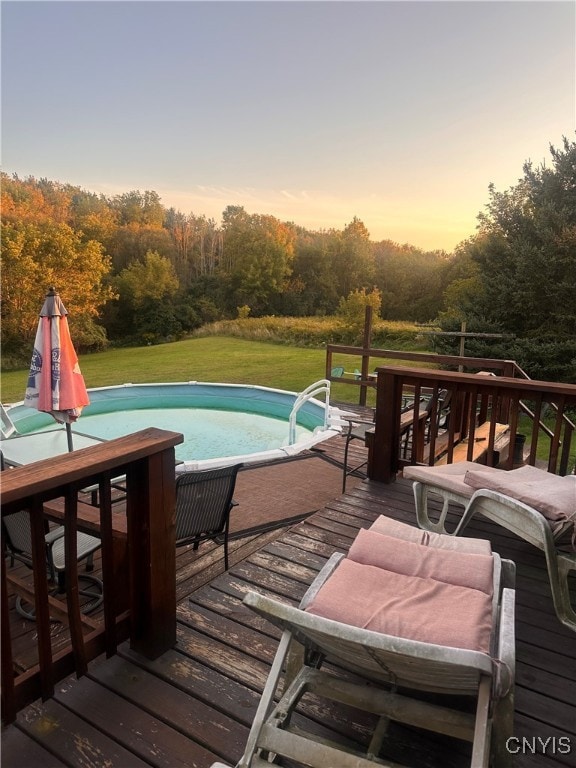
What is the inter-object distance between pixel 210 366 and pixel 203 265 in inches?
797

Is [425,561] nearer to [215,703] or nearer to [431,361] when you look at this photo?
[215,703]

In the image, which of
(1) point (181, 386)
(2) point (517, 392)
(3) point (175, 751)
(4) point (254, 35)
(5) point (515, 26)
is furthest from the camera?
(1) point (181, 386)

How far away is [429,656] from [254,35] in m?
10.5

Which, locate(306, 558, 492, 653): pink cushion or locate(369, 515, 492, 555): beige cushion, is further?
locate(369, 515, 492, 555): beige cushion

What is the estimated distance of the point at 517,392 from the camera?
3303 millimetres

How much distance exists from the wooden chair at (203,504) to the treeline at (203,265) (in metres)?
21.1

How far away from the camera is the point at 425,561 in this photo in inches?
76.0

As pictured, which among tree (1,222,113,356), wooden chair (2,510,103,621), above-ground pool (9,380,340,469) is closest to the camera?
wooden chair (2,510,103,621)

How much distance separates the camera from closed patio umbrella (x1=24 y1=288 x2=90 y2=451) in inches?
187

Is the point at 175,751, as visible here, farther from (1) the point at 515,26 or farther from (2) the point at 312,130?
(2) the point at 312,130

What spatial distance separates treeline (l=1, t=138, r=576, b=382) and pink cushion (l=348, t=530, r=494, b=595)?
36.2 feet

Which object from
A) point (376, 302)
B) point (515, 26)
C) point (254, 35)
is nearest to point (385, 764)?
point (515, 26)

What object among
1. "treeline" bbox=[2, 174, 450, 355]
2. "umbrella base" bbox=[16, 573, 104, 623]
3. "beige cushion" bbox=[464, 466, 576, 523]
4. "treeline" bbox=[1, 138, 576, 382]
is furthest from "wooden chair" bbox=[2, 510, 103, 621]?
"treeline" bbox=[2, 174, 450, 355]

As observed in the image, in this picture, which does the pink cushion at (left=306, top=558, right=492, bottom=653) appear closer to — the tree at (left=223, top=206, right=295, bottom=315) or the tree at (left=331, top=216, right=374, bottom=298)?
the tree at (left=223, top=206, right=295, bottom=315)
